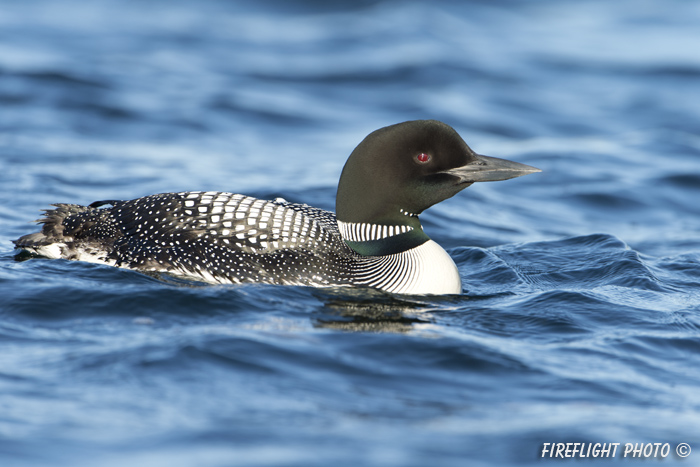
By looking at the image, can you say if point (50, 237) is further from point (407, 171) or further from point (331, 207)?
point (331, 207)

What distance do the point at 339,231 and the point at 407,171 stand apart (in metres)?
0.54

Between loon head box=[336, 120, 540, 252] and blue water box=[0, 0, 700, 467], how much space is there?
0.47 meters

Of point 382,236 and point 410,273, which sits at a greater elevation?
point 382,236

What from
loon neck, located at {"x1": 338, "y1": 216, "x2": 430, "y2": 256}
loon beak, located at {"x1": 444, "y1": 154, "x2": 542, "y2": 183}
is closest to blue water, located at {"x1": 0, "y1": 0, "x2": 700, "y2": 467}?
loon neck, located at {"x1": 338, "y1": 216, "x2": 430, "y2": 256}

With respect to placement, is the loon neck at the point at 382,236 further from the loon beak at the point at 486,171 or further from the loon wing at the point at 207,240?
the loon beak at the point at 486,171

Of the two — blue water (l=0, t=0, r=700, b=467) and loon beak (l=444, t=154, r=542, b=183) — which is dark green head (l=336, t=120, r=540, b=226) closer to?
loon beak (l=444, t=154, r=542, b=183)

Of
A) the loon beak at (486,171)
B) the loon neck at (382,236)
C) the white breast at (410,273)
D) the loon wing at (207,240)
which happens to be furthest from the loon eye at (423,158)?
the loon wing at (207,240)

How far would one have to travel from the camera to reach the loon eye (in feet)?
14.6

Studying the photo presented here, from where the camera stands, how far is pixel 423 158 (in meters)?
4.46

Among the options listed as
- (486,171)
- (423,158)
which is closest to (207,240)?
(423,158)

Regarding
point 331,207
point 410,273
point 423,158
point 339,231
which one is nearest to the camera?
point 423,158

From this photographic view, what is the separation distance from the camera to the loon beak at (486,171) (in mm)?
4516

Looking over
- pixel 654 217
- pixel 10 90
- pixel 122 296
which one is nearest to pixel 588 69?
pixel 654 217

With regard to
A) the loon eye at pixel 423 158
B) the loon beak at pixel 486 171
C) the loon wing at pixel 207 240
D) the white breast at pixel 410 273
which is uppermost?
the loon eye at pixel 423 158
